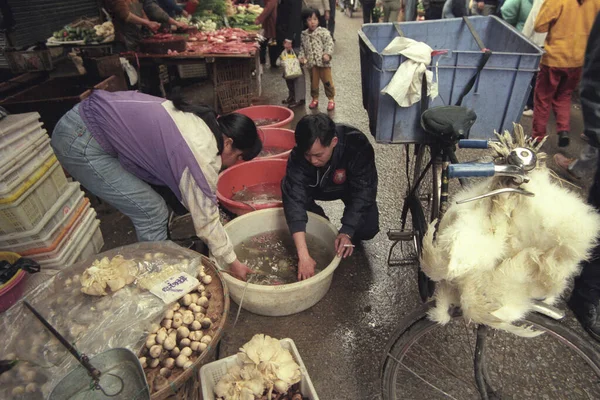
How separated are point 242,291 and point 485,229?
167 centimetres

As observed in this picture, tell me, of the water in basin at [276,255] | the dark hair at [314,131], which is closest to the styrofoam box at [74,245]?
the water in basin at [276,255]

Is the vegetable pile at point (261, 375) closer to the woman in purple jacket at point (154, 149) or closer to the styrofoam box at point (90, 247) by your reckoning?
the woman in purple jacket at point (154, 149)

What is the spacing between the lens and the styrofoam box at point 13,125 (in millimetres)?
2487

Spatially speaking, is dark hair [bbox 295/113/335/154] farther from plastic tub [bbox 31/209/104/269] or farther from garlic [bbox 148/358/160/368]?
plastic tub [bbox 31/209/104/269]

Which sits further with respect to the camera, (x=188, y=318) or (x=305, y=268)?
(x=305, y=268)

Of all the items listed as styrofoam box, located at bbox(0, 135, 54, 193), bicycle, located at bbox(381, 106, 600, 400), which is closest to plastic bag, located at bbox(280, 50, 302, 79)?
bicycle, located at bbox(381, 106, 600, 400)

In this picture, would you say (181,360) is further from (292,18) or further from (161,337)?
(292,18)

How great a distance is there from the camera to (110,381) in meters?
1.44

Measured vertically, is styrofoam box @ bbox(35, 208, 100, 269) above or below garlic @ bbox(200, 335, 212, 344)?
below

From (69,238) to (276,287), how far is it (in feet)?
6.10

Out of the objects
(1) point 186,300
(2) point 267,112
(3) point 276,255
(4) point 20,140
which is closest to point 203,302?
(1) point 186,300

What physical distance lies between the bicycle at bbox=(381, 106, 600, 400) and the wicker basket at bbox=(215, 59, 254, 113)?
3900 mm

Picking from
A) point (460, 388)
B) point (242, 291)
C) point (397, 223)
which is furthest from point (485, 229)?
point (397, 223)

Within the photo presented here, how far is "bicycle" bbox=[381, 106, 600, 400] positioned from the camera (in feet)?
5.16
